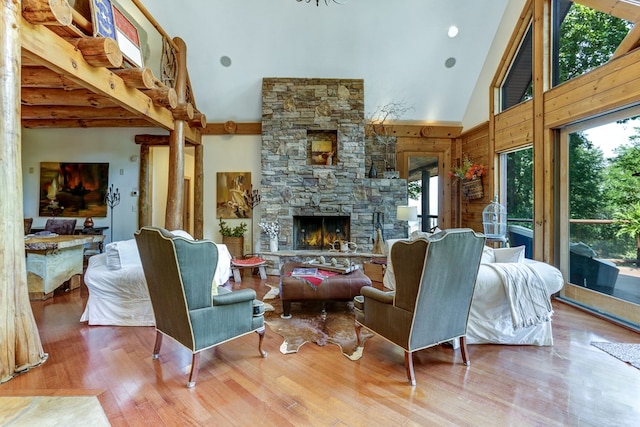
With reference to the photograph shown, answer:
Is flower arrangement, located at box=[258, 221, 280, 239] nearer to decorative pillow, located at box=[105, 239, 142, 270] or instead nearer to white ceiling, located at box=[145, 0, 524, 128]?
white ceiling, located at box=[145, 0, 524, 128]

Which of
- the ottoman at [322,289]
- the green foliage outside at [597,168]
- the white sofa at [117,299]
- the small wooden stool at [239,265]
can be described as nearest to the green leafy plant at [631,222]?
the green foliage outside at [597,168]

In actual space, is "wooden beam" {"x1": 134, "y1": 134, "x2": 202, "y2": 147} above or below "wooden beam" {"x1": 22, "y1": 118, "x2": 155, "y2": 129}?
below

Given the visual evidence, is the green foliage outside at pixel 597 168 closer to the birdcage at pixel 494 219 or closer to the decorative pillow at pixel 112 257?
the birdcage at pixel 494 219

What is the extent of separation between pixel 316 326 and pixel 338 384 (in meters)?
1.00

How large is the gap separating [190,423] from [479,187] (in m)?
5.85

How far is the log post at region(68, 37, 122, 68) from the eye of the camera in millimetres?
2725

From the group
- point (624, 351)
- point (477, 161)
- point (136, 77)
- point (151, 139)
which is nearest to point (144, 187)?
point (151, 139)

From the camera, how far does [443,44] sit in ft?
17.8

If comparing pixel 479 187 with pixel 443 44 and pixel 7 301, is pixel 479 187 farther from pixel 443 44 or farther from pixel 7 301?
pixel 7 301

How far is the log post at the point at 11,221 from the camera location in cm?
207

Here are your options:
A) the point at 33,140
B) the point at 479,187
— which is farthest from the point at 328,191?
the point at 33,140

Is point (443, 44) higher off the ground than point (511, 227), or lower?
higher

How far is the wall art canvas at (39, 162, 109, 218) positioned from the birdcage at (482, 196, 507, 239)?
24.9ft

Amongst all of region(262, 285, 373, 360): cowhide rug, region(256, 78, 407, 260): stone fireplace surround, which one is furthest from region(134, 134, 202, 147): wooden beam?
region(262, 285, 373, 360): cowhide rug
